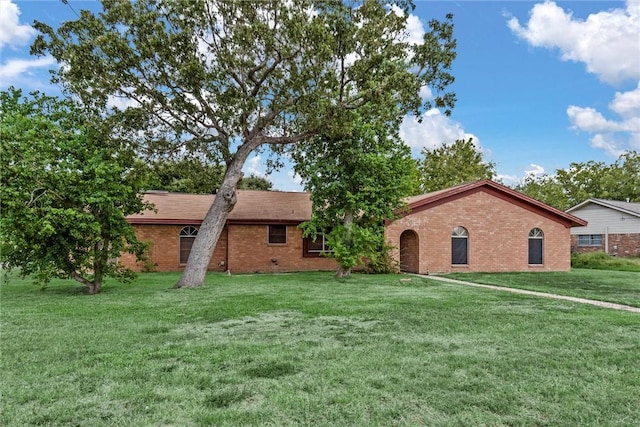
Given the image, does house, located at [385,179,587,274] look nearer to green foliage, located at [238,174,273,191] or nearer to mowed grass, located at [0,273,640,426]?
mowed grass, located at [0,273,640,426]

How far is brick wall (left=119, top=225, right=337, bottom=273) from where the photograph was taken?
18281 millimetres

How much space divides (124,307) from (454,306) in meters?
7.00

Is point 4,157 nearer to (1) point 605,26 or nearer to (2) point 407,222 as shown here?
(2) point 407,222

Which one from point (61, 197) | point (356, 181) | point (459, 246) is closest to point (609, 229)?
point (459, 246)

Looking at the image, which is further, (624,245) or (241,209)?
(624,245)

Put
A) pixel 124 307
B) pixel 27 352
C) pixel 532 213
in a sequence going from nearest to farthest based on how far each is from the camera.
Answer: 1. pixel 27 352
2. pixel 124 307
3. pixel 532 213

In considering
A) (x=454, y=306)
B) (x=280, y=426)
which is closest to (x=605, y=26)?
(x=454, y=306)

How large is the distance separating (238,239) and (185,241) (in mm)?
2429

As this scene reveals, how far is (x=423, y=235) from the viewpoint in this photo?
60.0 ft


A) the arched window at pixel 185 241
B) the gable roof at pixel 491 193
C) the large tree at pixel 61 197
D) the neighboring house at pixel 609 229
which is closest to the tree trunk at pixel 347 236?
the gable roof at pixel 491 193

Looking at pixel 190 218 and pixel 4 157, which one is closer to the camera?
pixel 4 157

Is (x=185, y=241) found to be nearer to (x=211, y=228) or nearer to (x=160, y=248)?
(x=160, y=248)

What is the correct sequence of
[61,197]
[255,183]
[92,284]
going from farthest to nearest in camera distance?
[255,183] < [92,284] < [61,197]

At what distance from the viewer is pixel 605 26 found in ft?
44.7
